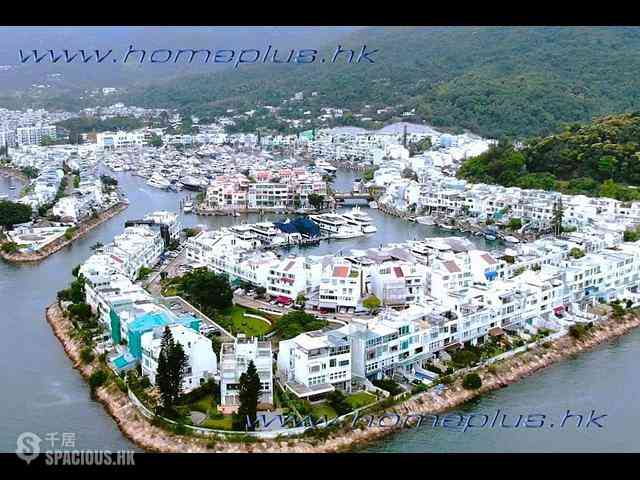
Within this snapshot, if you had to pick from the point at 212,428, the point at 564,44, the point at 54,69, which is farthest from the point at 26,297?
the point at 54,69

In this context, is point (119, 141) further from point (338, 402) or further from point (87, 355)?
point (338, 402)

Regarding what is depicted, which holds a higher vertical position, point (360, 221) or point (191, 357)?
point (191, 357)

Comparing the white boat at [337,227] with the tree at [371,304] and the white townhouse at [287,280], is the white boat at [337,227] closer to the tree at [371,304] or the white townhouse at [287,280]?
the white townhouse at [287,280]

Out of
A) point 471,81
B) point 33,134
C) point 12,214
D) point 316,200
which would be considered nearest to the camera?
point 12,214

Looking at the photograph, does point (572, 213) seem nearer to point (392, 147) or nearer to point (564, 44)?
point (392, 147)

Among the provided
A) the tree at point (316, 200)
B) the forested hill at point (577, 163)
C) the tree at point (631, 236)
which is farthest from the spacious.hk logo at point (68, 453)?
the forested hill at point (577, 163)

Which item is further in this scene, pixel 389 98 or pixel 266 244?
pixel 389 98

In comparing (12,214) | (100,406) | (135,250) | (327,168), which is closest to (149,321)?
(100,406)
